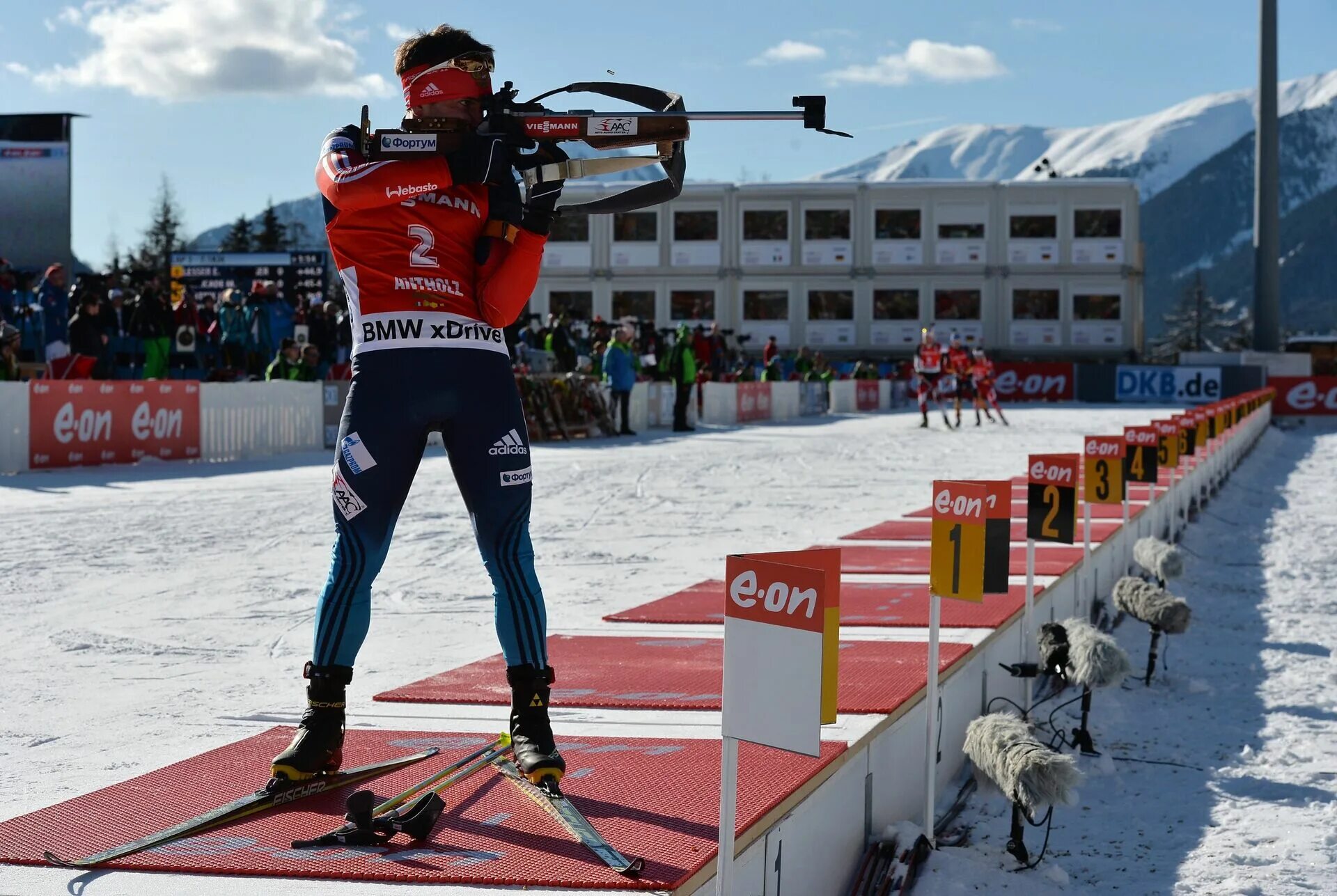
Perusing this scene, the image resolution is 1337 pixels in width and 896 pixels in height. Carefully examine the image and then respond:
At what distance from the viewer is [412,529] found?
410 inches

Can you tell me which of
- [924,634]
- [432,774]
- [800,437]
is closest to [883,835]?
[432,774]

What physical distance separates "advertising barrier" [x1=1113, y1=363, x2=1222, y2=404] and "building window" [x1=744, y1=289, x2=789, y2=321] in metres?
13.0

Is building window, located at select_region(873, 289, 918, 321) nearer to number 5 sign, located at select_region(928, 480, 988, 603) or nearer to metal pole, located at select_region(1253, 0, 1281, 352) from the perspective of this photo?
metal pole, located at select_region(1253, 0, 1281, 352)

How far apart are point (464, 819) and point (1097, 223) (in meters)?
51.9

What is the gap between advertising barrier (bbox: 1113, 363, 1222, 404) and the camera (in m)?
42.6

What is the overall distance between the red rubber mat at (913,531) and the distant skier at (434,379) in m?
5.62

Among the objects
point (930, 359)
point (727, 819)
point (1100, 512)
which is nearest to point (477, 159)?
point (727, 819)

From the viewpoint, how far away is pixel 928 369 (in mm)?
24500

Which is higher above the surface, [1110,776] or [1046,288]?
[1046,288]

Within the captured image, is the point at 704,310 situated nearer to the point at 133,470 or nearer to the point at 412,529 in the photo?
the point at 133,470

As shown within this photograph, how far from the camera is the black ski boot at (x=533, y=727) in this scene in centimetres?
344

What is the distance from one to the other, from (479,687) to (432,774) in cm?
123

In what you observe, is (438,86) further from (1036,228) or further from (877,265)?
(1036,228)

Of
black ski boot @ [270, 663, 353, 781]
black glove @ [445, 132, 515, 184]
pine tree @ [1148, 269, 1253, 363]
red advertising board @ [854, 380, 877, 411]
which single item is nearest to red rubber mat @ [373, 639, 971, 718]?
black ski boot @ [270, 663, 353, 781]
